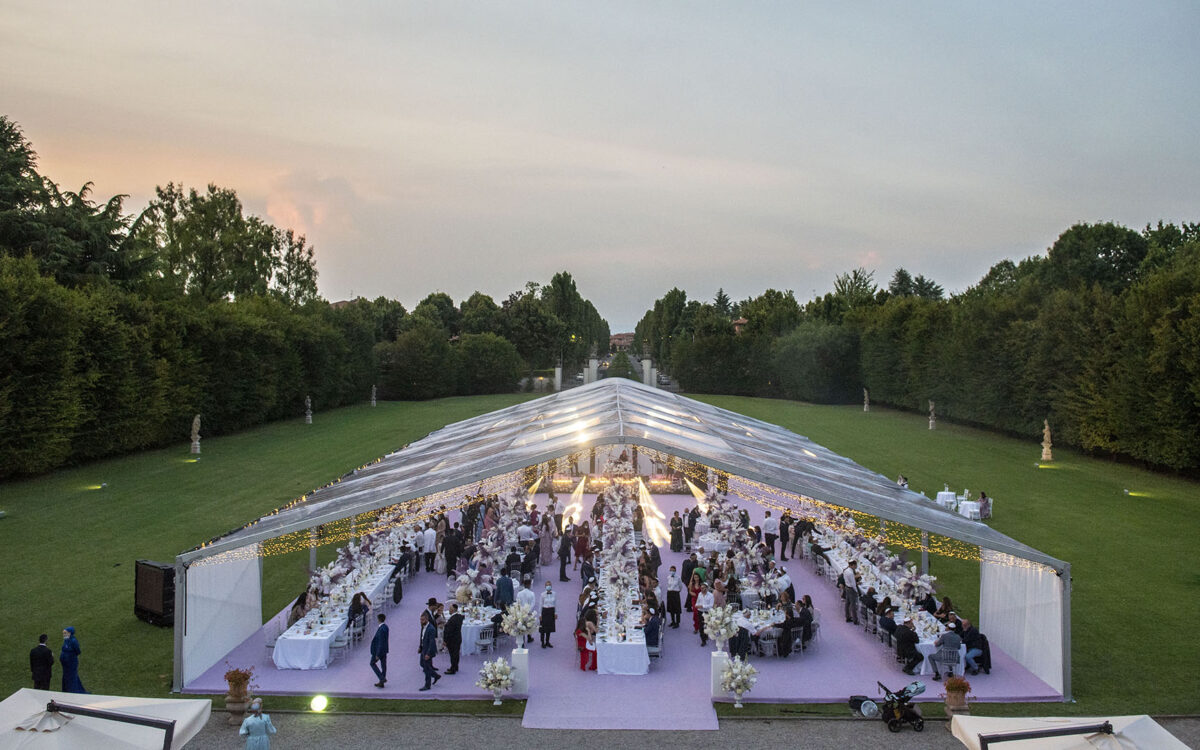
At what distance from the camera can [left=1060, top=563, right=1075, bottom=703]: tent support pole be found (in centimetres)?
1174

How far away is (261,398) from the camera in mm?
43938

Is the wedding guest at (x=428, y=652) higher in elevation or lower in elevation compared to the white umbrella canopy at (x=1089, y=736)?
lower

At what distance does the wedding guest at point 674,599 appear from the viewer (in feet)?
48.2

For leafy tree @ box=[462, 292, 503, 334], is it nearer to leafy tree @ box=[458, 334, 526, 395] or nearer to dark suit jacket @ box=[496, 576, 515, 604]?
leafy tree @ box=[458, 334, 526, 395]

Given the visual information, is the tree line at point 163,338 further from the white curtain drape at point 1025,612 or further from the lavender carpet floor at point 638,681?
the white curtain drape at point 1025,612

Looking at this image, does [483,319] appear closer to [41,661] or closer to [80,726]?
[41,661]

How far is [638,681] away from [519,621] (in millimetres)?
2062

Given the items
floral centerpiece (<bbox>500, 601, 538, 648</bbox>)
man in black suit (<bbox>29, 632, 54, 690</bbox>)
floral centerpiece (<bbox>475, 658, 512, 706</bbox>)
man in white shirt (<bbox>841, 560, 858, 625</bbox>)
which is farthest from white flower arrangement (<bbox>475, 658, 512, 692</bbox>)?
man in white shirt (<bbox>841, 560, 858, 625</bbox>)

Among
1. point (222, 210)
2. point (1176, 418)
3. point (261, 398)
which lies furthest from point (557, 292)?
point (1176, 418)

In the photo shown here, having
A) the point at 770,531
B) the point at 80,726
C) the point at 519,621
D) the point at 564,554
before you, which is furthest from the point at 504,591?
the point at 80,726

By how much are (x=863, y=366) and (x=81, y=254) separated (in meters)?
51.0

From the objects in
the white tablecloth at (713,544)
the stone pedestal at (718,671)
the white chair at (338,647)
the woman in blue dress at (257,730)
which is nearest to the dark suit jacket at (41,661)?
the white chair at (338,647)

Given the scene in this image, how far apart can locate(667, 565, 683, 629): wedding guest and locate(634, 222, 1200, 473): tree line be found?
23282 millimetres

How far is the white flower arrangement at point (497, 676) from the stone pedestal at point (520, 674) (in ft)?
0.80
